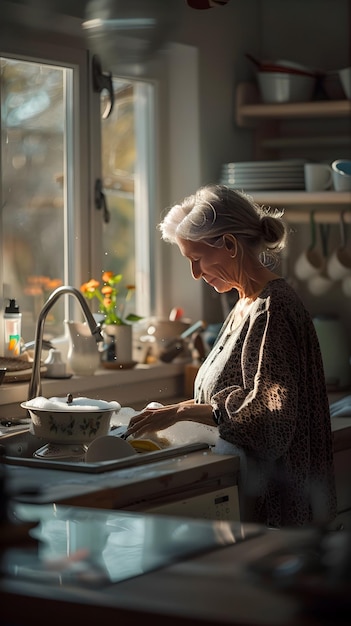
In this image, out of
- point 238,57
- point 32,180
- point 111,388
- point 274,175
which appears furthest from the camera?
point 238,57

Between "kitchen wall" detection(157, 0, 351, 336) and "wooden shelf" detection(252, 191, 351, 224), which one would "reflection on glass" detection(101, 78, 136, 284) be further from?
"wooden shelf" detection(252, 191, 351, 224)

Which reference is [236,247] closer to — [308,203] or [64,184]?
[64,184]

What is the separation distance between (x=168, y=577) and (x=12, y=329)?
3.90 feet

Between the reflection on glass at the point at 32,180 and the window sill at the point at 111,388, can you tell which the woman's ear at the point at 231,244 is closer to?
the window sill at the point at 111,388

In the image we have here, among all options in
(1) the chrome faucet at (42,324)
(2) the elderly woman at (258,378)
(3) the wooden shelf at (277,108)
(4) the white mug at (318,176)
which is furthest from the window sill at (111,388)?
(3) the wooden shelf at (277,108)

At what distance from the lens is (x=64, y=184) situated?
6.42 feet

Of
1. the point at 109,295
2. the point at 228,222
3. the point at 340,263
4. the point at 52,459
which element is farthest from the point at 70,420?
the point at 340,263

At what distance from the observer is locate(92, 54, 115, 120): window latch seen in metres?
1.98

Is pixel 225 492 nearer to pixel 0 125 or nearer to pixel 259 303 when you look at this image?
pixel 259 303

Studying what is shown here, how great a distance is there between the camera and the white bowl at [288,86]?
215 centimetres

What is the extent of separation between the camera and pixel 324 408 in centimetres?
133

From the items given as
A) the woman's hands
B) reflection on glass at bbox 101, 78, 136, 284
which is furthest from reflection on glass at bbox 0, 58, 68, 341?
the woman's hands

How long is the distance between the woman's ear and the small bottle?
1.40 ft

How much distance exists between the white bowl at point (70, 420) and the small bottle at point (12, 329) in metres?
0.34
